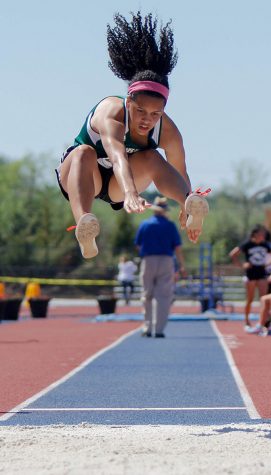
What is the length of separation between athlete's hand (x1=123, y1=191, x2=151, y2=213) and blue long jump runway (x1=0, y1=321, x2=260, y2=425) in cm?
151

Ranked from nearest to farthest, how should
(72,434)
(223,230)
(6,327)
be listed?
1. (72,434)
2. (6,327)
3. (223,230)

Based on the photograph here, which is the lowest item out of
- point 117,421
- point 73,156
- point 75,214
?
point 117,421

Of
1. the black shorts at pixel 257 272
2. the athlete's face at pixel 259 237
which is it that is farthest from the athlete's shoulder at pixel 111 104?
the black shorts at pixel 257 272

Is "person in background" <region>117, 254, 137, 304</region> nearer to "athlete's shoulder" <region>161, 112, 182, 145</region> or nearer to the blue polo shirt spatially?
the blue polo shirt

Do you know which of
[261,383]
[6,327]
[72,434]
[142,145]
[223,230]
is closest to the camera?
[72,434]

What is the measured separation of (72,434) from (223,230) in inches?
1795

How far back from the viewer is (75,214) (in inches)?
219

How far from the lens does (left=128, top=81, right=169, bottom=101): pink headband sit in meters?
5.72

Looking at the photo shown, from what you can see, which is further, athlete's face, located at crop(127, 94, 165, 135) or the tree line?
the tree line

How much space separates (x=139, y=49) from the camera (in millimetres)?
6082

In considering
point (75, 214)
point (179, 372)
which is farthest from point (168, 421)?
point (179, 372)

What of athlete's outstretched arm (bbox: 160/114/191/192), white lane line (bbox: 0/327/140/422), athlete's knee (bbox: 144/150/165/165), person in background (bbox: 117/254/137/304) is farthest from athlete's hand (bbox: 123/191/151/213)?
person in background (bbox: 117/254/137/304)

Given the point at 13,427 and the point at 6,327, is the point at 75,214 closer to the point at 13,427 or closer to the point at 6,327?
the point at 13,427

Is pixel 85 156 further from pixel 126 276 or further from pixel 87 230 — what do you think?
pixel 126 276
